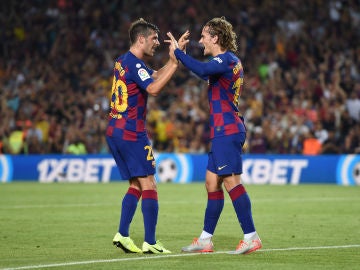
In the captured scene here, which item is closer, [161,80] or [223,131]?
[161,80]

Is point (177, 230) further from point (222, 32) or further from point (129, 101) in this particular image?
point (222, 32)

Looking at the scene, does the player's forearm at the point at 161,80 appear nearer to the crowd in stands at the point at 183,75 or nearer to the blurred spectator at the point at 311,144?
the crowd in stands at the point at 183,75

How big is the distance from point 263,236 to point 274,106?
50.5 feet

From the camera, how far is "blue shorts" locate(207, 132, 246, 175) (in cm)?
907

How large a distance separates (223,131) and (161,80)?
0.88 meters

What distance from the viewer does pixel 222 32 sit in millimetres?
9297

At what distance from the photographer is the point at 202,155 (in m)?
24.5

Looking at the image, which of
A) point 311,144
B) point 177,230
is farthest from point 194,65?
point 311,144

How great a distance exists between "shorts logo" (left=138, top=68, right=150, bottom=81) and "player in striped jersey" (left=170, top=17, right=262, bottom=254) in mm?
396

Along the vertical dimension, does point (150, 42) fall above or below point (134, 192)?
above

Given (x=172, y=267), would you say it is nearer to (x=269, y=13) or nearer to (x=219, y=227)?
(x=219, y=227)

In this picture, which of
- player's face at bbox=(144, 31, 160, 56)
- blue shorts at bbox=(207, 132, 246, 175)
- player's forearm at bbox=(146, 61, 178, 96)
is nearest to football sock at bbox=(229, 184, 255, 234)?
blue shorts at bbox=(207, 132, 246, 175)

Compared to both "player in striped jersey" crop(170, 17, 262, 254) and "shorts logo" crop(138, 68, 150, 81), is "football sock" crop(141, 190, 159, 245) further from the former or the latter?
"shorts logo" crop(138, 68, 150, 81)

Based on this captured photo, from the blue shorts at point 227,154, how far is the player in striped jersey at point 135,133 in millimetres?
733
